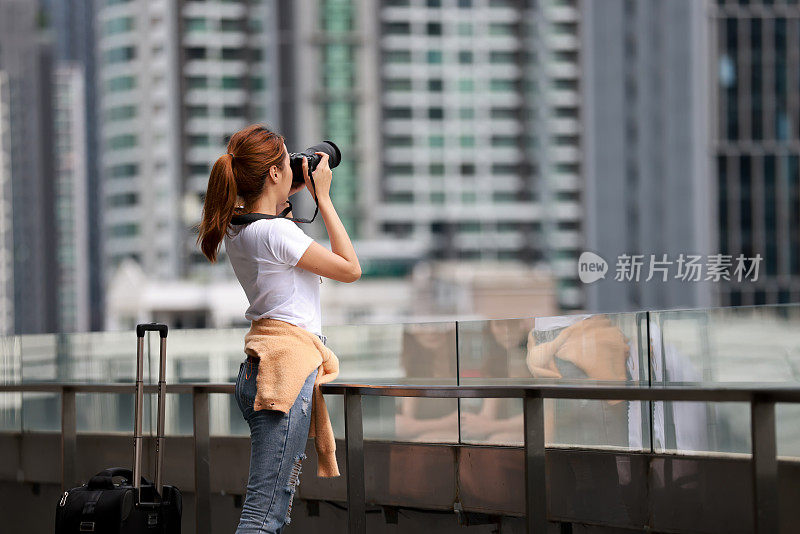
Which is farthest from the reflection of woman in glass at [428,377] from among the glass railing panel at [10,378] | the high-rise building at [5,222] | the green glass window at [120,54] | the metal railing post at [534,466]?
the high-rise building at [5,222]

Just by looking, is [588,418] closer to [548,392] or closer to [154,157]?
[548,392]

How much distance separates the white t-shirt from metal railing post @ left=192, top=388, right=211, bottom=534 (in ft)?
3.73

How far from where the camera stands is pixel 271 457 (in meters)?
3.27

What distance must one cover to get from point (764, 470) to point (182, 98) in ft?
305

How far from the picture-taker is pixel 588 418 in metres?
3.84

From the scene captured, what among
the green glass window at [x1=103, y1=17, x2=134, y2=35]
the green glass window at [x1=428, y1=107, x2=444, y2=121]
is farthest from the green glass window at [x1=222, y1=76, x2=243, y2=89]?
the green glass window at [x1=428, y1=107, x2=444, y2=121]

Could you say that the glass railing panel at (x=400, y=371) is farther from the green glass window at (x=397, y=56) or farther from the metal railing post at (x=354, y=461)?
the green glass window at (x=397, y=56)

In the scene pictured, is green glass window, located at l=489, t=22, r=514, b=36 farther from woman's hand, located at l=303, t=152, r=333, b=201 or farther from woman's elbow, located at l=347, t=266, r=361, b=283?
woman's elbow, located at l=347, t=266, r=361, b=283

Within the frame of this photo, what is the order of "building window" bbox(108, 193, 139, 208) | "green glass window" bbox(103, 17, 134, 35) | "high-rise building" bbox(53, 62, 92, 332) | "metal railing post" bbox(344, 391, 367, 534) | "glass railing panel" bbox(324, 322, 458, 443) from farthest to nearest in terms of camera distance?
"high-rise building" bbox(53, 62, 92, 332), "green glass window" bbox(103, 17, 134, 35), "building window" bbox(108, 193, 139, 208), "glass railing panel" bbox(324, 322, 458, 443), "metal railing post" bbox(344, 391, 367, 534)

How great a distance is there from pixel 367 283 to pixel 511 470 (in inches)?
3264

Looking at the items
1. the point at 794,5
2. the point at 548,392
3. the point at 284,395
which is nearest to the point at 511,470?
the point at 548,392

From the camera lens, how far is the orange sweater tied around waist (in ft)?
10.7

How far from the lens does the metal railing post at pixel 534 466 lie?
133 inches

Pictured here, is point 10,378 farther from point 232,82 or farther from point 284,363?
point 232,82
